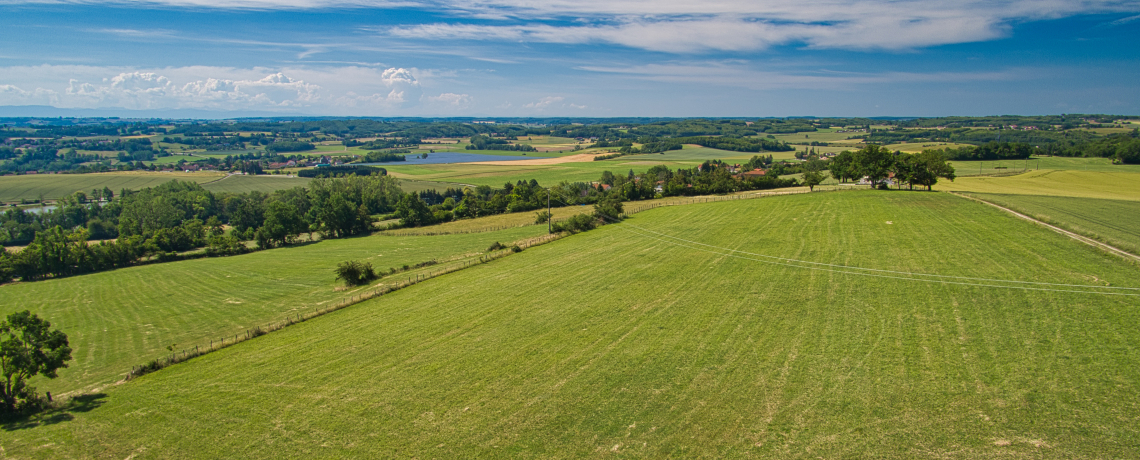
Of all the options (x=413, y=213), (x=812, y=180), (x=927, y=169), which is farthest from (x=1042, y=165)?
(x=413, y=213)

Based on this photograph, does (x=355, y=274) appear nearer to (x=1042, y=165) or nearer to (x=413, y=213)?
(x=413, y=213)

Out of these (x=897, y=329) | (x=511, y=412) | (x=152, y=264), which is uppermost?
(x=897, y=329)

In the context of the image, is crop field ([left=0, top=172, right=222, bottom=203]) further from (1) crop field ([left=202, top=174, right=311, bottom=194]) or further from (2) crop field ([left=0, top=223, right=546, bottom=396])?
(2) crop field ([left=0, top=223, right=546, bottom=396])

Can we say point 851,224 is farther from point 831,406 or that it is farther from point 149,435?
point 149,435

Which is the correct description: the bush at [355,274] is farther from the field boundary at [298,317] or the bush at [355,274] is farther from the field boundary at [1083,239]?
the field boundary at [1083,239]

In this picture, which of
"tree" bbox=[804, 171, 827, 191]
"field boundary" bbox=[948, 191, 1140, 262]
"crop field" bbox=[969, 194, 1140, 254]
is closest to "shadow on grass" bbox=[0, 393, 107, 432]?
"field boundary" bbox=[948, 191, 1140, 262]

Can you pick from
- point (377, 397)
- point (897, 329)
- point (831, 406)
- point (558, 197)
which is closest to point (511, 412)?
point (377, 397)
